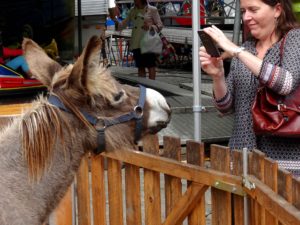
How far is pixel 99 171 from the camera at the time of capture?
14.1ft

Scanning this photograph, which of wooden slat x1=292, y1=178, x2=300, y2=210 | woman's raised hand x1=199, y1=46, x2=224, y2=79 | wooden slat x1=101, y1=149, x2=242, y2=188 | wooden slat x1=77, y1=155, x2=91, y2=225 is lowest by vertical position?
wooden slat x1=77, y1=155, x2=91, y2=225

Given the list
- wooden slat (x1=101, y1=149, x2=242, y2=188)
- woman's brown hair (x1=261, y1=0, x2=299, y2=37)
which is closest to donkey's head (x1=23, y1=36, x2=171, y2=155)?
wooden slat (x1=101, y1=149, x2=242, y2=188)

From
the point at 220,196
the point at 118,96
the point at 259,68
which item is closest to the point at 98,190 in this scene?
the point at 220,196

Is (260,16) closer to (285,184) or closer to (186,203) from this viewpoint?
(285,184)

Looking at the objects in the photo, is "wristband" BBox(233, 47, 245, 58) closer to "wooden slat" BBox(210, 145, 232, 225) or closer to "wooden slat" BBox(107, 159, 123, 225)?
"wooden slat" BBox(210, 145, 232, 225)

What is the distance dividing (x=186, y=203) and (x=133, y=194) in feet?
1.84

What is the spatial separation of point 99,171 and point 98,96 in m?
1.52

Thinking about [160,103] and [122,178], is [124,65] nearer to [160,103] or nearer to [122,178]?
[122,178]

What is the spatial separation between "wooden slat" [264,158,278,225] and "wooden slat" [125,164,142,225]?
1.18m

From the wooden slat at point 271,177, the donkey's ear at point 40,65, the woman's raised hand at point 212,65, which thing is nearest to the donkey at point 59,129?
the donkey's ear at point 40,65

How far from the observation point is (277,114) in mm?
2984

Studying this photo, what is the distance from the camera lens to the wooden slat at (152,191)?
375 centimetres

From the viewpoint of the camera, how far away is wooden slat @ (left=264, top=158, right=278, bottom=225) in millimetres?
2814

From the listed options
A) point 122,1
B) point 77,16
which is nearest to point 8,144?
point 77,16
